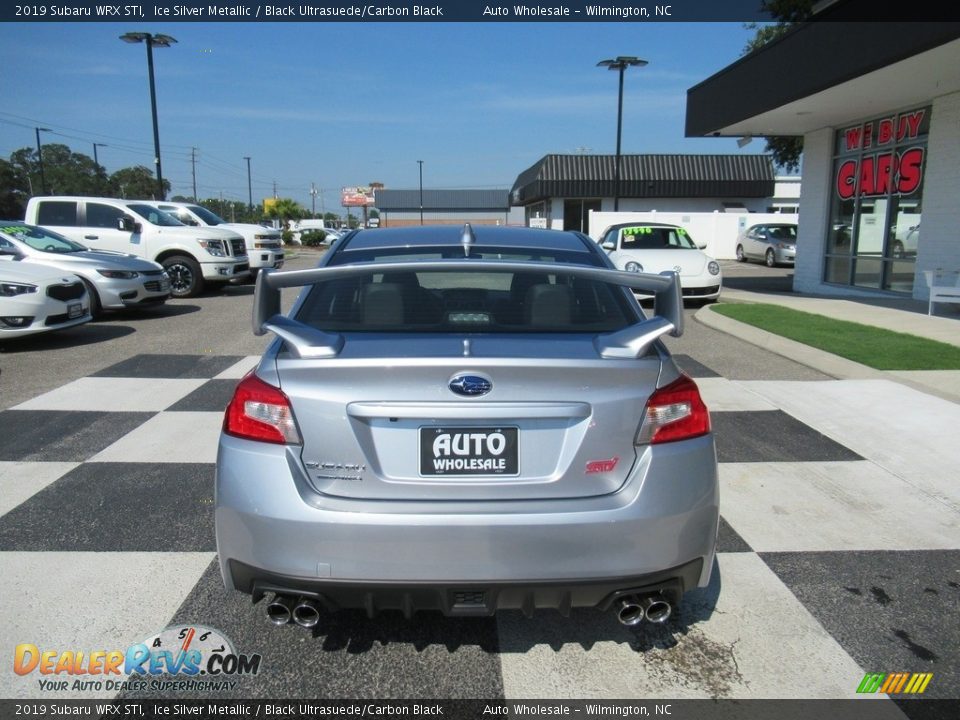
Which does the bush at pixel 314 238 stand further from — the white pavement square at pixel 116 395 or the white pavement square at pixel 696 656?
the white pavement square at pixel 696 656

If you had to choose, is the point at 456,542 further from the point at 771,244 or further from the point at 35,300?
the point at 771,244

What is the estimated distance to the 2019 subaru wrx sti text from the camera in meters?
2.33

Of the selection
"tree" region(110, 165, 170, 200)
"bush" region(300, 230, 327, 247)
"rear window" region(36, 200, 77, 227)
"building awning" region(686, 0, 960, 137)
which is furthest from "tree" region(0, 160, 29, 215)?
"building awning" region(686, 0, 960, 137)

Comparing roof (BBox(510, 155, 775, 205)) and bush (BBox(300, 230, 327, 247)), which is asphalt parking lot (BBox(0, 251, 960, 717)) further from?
bush (BBox(300, 230, 327, 247))

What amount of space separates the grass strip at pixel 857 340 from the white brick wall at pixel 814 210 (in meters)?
5.47

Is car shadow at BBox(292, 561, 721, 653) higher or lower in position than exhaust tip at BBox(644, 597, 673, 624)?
lower

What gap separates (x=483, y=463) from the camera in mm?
2385

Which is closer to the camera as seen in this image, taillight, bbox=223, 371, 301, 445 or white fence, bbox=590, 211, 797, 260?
taillight, bbox=223, 371, 301, 445

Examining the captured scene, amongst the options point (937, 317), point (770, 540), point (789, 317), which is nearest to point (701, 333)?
point (789, 317)

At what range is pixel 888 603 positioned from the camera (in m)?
3.20

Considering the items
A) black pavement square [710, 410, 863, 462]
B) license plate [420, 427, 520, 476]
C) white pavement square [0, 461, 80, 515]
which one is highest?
license plate [420, 427, 520, 476]

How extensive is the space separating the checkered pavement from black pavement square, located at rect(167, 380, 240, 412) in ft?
2.47

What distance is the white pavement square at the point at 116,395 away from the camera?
629 cm

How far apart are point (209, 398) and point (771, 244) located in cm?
2535
